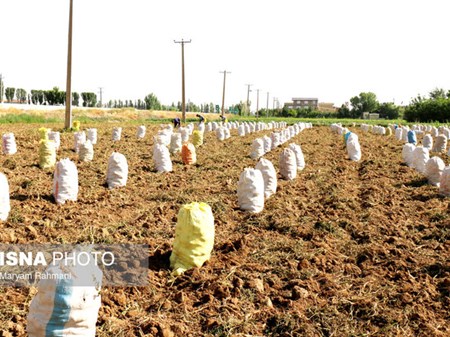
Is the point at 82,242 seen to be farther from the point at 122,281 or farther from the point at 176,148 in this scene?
the point at 176,148

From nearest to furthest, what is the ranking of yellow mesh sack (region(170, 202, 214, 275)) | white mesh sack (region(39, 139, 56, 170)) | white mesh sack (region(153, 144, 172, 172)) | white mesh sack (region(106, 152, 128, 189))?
yellow mesh sack (region(170, 202, 214, 275))
white mesh sack (region(106, 152, 128, 189))
white mesh sack (region(39, 139, 56, 170))
white mesh sack (region(153, 144, 172, 172))

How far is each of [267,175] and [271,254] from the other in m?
2.89

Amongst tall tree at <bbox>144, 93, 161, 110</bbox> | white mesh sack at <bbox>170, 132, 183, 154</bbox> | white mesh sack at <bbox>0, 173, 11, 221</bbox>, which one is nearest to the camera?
white mesh sack at <bbox>0, 173, 11, 221</bbox>

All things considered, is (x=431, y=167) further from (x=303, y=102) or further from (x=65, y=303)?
(x=303, y=102)

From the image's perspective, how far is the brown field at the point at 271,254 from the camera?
3594 millimetres

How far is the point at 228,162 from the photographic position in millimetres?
12172

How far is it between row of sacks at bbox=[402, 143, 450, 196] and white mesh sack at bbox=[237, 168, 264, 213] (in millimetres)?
3662

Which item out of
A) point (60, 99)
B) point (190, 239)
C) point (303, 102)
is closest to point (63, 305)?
point (190, 239)

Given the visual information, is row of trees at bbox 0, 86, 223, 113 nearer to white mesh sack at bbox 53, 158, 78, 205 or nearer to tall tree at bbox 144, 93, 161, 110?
tall tree at bbox 144, 93, 161, 110

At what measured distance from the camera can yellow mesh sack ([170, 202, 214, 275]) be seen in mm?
4438

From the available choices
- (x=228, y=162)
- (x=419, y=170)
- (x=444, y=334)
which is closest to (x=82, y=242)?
(x=444, y=334)

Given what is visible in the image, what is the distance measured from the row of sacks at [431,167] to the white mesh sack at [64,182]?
6.40 m

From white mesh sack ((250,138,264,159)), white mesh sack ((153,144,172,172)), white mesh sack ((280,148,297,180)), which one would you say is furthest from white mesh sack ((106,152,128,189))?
white mesh sack ((250,138,264,159))

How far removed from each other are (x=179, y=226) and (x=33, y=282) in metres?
1.41
